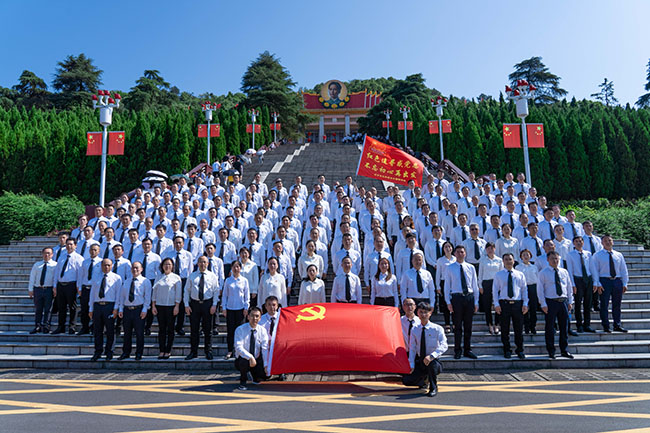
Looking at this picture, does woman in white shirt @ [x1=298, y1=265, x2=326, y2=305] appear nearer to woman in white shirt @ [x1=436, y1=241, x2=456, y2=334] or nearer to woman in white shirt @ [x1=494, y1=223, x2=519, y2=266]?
woman in white shirt @ [x1=436, y1=241, x2=456, y2=334]

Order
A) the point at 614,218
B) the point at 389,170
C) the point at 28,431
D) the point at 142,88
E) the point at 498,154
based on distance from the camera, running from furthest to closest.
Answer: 1. the point at 142,88
2. the point at 498,154
3. the point at 614,218
4. the point at 389,170
5. the point at 28,431

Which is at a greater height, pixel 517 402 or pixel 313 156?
pixel 313 156

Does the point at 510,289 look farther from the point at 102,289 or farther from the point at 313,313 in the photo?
the point at 102,289

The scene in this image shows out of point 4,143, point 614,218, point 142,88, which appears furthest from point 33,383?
point 142,88

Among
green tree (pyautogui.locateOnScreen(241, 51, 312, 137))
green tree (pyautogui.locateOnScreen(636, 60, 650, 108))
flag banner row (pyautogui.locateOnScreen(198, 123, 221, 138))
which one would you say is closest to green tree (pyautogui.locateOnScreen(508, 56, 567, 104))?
green tree (pyautogui.locateOnScreen(636, 60, 650, 108))

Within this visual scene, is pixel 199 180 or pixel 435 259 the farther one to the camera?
pixel 199 180

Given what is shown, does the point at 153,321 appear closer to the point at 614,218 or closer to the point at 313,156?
the point at 614,218

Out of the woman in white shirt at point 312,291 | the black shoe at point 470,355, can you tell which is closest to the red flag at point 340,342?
the woman in white shirt at point 312,291

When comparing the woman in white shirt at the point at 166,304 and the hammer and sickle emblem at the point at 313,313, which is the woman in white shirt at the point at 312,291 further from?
the woman in white shirt at the point at 166,304

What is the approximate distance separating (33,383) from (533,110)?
27785mm

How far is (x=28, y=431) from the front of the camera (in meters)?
4.36

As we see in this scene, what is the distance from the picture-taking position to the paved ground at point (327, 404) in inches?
175

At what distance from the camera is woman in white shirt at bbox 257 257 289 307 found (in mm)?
7082

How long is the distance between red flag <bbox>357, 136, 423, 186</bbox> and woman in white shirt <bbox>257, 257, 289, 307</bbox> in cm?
Result: 567
